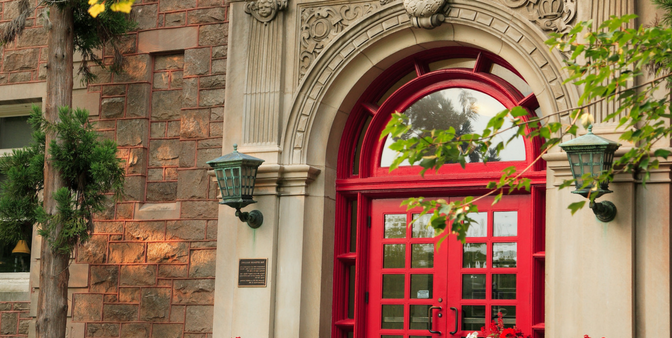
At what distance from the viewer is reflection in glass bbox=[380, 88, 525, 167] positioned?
8.11 meters

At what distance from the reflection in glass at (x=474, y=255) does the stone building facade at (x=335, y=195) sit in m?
0.01

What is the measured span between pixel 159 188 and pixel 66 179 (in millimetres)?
1044

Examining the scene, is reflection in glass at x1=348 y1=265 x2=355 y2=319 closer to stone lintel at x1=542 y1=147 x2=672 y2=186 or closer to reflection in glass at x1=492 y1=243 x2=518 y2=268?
reflection in glass at x1=492 y1=243 x2=518 y2=268

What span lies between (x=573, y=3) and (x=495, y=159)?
165 cm

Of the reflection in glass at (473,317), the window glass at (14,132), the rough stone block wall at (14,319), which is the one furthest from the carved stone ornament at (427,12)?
the rough stone block wall at (14,319)

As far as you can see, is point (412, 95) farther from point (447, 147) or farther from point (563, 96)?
point (447, 147)

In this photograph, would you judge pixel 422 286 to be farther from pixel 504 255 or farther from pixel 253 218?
pixel 253 218

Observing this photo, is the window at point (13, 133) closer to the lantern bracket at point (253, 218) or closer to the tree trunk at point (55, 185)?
the tree trunk at point (55, 185)

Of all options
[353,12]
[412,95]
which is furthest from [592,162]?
[353,12]

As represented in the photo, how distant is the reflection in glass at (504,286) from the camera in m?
7.80

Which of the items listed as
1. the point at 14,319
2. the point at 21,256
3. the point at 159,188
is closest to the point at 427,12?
the point at 159,188

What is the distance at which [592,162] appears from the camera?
21.2ft

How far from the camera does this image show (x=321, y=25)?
8.58 meters

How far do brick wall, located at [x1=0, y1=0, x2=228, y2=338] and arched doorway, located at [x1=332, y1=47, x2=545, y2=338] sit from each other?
1521mm
